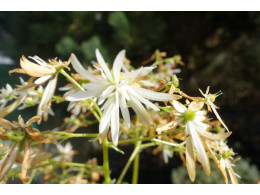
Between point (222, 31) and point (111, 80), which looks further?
point (222, 31)

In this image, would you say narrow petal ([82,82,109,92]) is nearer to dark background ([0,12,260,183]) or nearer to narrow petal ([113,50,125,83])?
narrow petal ([113,50,125,83])

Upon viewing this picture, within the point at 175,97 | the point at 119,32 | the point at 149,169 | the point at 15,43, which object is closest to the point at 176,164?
the point at 149,169

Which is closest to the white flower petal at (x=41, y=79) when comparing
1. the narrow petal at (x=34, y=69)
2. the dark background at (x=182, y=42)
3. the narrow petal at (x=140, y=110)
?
the narrow petal at (x=34, y=69)

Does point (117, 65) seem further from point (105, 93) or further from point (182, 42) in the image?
point (182, 42)

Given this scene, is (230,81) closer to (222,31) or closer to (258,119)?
(222,31)

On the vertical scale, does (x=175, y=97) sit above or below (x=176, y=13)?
below

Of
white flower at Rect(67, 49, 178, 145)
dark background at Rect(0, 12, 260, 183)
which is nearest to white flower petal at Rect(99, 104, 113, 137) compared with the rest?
white flower at Rect(67, 49, 178, 145)
